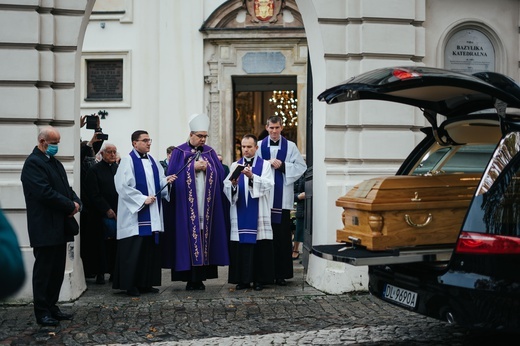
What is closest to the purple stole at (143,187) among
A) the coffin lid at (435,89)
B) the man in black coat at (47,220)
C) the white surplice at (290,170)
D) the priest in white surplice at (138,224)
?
the priest in white surplice at (138,224)

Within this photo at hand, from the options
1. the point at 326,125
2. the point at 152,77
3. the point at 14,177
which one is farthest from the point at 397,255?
the point at 152,77

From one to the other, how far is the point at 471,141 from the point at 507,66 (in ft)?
13.0

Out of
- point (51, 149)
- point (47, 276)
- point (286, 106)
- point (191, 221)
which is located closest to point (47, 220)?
point (47, 276)

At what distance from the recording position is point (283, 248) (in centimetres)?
1095

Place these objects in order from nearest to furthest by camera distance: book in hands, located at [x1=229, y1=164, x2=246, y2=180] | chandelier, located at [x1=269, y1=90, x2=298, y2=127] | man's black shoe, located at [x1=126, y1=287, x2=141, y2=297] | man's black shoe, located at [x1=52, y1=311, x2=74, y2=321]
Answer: man's black shoe, located at [x1=52, y1=311, x2=74, y2=321] < man's black shoe, located at [x1=126, y1=287, x2=141, y2=297] < book in hands, located at [x1=229, y1=164, x2=246, y2=180] < chandelier, located at [x1=269, y1=90, x2=298, y2=127]

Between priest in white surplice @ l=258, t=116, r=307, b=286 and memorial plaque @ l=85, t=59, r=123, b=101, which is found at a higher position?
memorial plaque @ l=85, t=59, r=123, b=101

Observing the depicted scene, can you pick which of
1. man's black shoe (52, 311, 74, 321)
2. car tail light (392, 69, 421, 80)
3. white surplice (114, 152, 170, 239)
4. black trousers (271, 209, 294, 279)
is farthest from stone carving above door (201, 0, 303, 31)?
car tail light (392, 69, 421, 80)

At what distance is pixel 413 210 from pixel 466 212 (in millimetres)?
507

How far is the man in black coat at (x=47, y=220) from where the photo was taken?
8172 millimetres

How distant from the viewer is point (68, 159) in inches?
390

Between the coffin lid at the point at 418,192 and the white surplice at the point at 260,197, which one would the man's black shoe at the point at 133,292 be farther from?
the coffin lid at the point at 418,192

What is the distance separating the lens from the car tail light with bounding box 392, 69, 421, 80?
20.8 feet

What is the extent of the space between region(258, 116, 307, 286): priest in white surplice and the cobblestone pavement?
43 centimetres

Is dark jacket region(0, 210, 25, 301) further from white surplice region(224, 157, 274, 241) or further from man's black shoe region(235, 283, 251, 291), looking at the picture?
man's black shoe region(235, 283, 251, 291)
